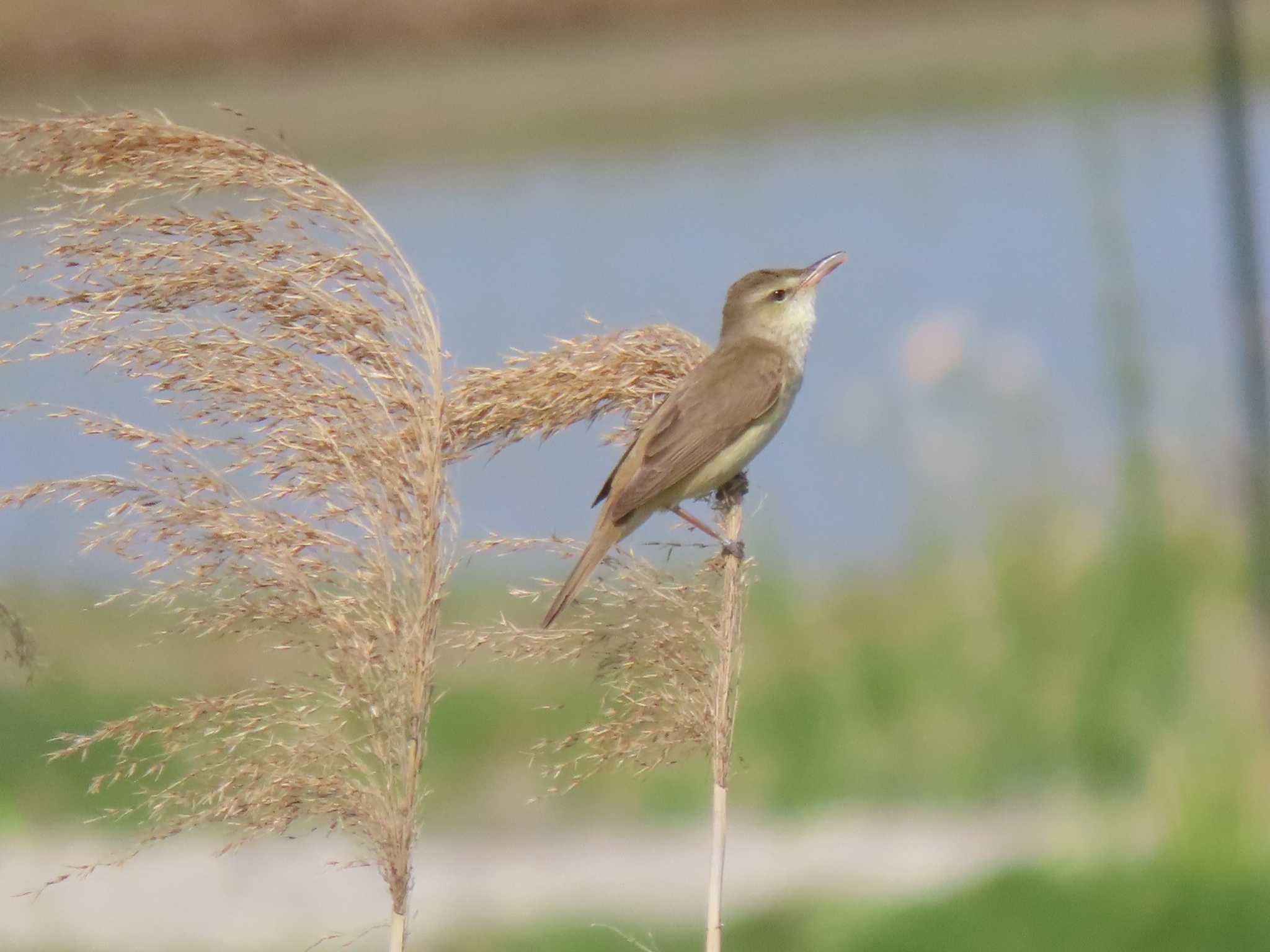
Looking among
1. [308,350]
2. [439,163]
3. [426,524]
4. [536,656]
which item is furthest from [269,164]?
[439,163]

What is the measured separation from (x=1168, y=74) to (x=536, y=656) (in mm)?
2969

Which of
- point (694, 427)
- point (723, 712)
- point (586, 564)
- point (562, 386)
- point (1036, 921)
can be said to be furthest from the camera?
point (1036, 921)

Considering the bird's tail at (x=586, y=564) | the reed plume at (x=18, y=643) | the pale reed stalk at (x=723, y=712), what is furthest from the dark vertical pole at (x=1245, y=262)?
the reed plume at (x=18, y=643)

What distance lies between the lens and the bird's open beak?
10.1 feet

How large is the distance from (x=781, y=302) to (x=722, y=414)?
467mm

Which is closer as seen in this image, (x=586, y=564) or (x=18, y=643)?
(x=18, y=643)

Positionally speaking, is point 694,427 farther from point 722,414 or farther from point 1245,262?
point 1245,262

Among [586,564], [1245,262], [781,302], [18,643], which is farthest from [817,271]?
[18,643]

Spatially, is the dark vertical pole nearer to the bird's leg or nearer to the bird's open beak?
the bird's open beak

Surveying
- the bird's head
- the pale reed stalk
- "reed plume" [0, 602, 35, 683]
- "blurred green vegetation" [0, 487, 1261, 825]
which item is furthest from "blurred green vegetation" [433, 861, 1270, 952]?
"reed plume" [0, 602, 35, 683]

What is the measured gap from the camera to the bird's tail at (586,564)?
90.6 inches

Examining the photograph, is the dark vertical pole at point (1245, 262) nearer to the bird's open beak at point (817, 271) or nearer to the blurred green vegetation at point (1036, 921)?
the blurred green vegetation at point (1036, 921)

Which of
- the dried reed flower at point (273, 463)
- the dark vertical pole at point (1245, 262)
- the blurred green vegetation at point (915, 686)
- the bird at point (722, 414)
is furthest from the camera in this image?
the blurred green vegetation at point (915, 686)

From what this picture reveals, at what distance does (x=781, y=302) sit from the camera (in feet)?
10.4
